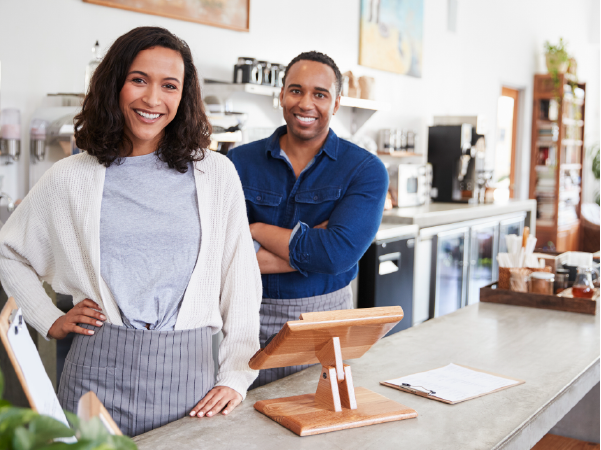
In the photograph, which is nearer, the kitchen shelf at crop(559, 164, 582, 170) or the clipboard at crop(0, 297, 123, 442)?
the clipboard at crop(0, 297, 123, 442)

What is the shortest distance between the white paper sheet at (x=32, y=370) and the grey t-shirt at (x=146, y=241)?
44 centimetres

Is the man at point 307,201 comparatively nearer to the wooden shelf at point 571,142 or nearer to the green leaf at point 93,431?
the green leaf at point 93,431

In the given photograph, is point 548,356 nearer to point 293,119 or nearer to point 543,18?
point 293,119

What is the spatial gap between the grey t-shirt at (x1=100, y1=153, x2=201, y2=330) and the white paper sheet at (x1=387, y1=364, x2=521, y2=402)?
61 centimetres

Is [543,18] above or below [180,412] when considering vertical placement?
above

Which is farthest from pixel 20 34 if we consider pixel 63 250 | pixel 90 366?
pixel 90 366

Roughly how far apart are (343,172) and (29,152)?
1743 millimetres

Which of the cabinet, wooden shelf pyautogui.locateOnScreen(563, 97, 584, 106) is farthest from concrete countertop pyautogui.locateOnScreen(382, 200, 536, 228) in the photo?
wooden shelf pyautogui.locateOnScreen(563, 97, 584, 106)

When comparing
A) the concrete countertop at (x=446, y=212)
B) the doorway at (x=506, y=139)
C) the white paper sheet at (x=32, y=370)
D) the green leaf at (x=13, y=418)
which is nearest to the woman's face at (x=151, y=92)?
the white paper sheet at (x=32, y=370)

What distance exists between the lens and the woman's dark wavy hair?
1.40 metres

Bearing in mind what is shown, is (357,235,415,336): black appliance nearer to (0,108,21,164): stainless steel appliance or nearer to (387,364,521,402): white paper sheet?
(0,108,21,164): stainless steel appliance

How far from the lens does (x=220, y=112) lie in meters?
3.52

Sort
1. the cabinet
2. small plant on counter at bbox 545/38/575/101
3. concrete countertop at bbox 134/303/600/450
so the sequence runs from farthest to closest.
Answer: small plant on counter at bbox 545/38/575/101
the cabinet
concrete countertop at bbox 134/303/600/450

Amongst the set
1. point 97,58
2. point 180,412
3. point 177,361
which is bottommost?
point 180,412
